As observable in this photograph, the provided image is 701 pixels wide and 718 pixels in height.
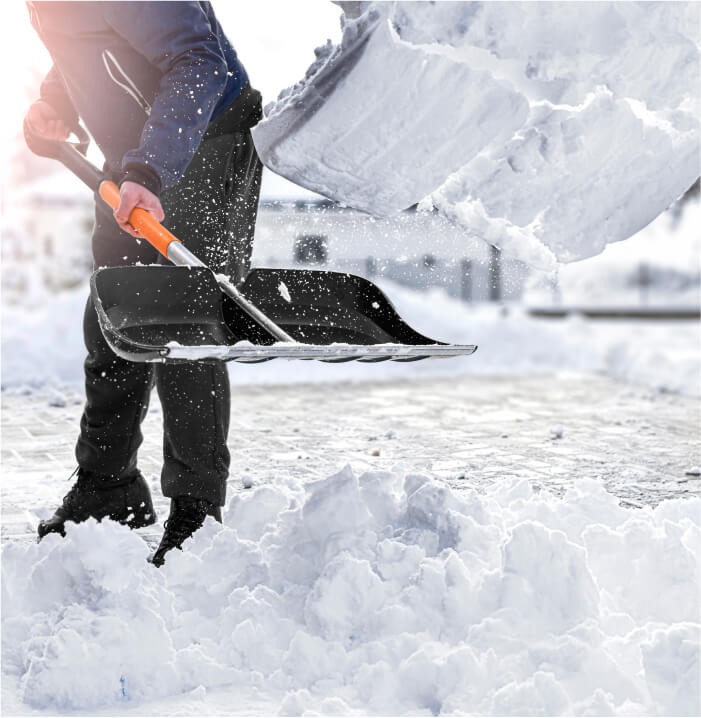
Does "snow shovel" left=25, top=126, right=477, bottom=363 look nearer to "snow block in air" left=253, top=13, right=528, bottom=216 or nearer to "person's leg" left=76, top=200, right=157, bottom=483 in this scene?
"person's leg" left=76, top=200, right=157, bottom=483

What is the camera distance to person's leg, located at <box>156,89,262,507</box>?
9.53 ft

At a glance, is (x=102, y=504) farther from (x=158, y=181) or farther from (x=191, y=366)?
(x=158, y=181)

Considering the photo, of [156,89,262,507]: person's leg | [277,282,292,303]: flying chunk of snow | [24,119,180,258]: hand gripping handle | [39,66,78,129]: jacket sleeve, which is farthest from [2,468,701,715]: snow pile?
[39,66,78,129]: jacket sleeve

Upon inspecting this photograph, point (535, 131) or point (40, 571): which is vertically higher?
point (535, 131)

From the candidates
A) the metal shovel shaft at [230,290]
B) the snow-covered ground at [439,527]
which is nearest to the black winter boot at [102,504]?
the snow-covered ground at [439,527]

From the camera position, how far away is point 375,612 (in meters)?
2.14

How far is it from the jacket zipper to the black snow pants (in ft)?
0.71

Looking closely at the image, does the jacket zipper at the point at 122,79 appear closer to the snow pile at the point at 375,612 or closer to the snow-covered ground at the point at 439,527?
the snow-covered ground at the point at 439,527

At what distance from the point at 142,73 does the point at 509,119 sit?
1.10 metres

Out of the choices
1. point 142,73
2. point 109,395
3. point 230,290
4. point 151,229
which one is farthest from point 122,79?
point 109,395

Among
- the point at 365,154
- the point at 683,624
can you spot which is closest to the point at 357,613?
the point at 683,624

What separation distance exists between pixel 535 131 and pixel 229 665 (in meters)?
1.85

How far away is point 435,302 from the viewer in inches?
406

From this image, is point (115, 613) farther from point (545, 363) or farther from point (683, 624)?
point (545, 363)
